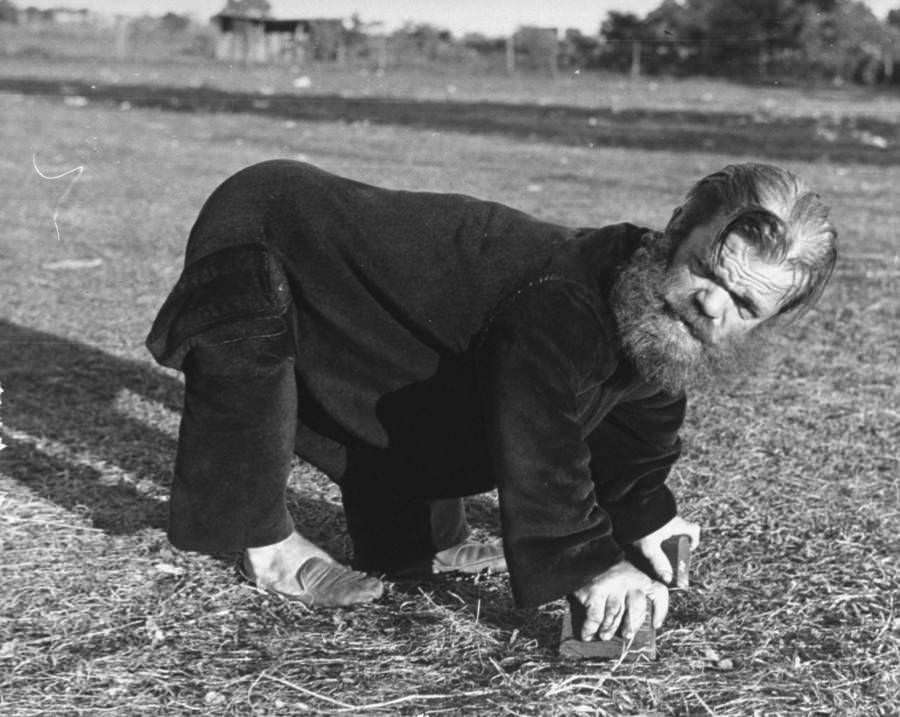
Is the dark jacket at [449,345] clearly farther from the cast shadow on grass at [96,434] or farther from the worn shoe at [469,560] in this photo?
the cast shadow on grass at [96,434]

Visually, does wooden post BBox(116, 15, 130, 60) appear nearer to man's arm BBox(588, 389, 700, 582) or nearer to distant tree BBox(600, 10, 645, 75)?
distant tree BBox(600, 10, 645, 75)

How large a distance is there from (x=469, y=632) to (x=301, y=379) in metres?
0.68

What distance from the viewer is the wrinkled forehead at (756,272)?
7.98 ft

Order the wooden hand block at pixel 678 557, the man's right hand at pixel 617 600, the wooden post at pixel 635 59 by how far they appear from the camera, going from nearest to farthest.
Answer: the man's right hand at pixel 617 600
the wooden hand block at pixel 678 557
the wooden post at pixel 635 59

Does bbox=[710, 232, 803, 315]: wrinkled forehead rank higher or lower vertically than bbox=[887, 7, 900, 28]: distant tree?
lower

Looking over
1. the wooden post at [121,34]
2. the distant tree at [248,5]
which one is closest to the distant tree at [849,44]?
the distant tree at [248,5]

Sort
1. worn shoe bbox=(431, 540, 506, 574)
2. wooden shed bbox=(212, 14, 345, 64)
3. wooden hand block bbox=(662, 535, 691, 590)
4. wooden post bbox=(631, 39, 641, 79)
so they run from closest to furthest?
wooden hand block bbox=(662, 535, 691, 590) < worn shoe bbox=(431, 540, 506, 574) < wooden shed bbox=(212, 14, 345, 64) < wooden post bbox=(631, 39, 641, 79)

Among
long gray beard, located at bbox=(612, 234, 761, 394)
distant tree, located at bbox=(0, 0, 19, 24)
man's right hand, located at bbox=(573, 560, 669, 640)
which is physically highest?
distant tree, located at bbox=(0, 0, 19, 24)

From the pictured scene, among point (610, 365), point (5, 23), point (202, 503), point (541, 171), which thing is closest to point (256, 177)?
point (202, 503)

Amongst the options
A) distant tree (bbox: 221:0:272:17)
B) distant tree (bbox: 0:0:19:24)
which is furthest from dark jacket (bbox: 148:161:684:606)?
distant tree (bbox: 0:0:19:24)

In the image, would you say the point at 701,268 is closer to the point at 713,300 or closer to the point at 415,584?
the point at 713,300

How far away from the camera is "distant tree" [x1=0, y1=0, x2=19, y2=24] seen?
43.8 metres

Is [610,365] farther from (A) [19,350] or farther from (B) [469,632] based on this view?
(A) [19,350]

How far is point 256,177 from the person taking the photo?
9.87ft
